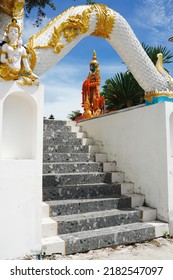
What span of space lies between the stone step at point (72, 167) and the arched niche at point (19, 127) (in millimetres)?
1251

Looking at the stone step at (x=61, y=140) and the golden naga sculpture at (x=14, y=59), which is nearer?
the golden naga sculpture at (x=14, y=59)

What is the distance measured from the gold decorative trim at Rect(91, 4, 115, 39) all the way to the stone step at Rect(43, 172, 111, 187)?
251cm

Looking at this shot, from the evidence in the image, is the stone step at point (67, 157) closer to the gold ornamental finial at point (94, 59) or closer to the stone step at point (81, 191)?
the stone step at point (81, 191)

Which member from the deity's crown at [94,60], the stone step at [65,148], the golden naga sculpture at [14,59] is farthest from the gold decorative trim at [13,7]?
the deity's crown at [94,60]

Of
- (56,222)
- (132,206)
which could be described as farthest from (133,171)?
(56,222)

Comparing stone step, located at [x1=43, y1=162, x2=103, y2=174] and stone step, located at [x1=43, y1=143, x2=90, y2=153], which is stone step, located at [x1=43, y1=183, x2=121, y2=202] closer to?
stone step, located at [x1=43, y1=162, x2=103, y2=174]

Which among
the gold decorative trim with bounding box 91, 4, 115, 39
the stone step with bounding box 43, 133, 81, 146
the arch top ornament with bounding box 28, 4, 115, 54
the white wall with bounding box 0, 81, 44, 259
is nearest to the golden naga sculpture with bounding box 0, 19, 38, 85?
the white wall with bounding box 0, 81, 44, 259

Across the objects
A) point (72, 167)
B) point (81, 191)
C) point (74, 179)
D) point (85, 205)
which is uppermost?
point (72, 167)

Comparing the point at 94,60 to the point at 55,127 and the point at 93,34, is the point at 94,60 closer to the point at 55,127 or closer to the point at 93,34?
the point at 55,127

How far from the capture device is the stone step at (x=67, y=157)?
4.61 m

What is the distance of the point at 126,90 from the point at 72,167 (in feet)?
26.4

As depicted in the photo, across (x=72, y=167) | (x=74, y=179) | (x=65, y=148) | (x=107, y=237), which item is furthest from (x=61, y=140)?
(x=107, y=237)

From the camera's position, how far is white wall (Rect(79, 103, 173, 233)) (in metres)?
3.92

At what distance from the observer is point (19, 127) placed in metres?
3.11
